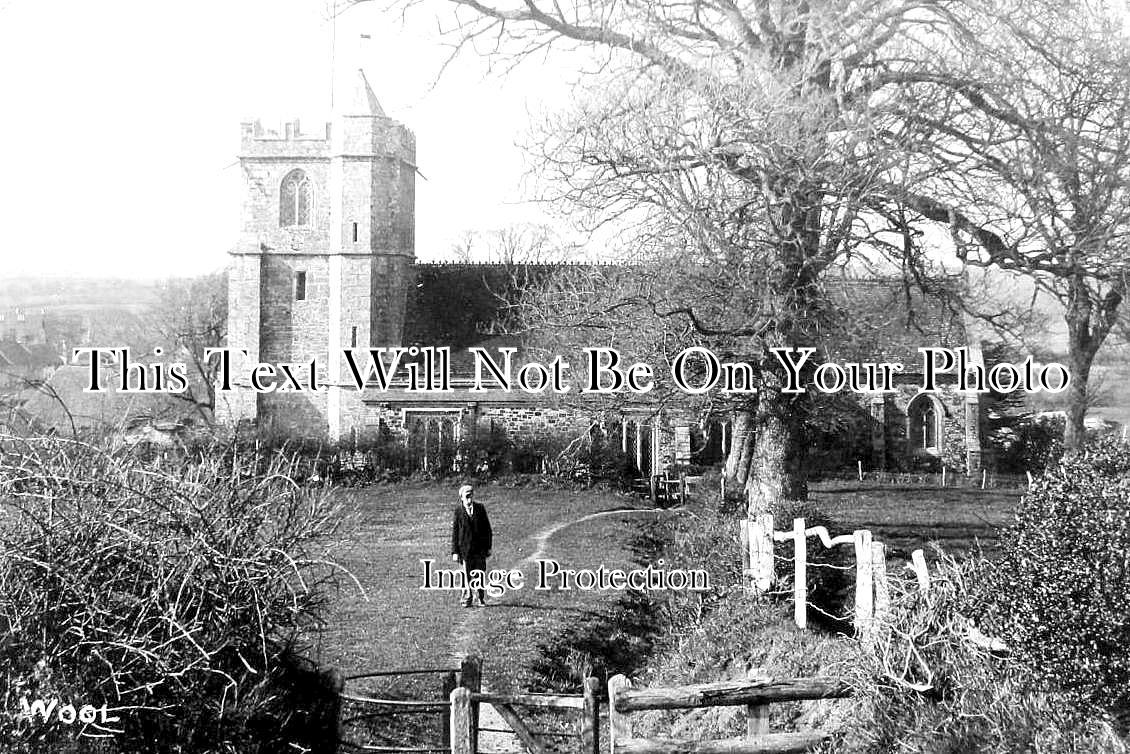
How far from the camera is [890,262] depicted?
10.5 m

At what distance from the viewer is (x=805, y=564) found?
29.2 feet

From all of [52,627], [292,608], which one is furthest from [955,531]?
[52,627]

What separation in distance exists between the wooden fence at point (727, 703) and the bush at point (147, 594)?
5.82 feet

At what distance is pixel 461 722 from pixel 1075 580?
3.25m

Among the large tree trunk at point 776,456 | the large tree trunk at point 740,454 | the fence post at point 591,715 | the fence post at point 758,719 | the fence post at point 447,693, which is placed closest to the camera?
the fence post at point 758,719

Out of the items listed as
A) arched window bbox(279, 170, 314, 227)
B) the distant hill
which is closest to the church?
arched window bbox(279, 170, 314, 227)

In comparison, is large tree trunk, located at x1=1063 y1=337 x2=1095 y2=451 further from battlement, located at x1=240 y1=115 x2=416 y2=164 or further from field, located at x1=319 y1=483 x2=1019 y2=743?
battlement, located at x1=240 y1=115 x2=416 y2=164

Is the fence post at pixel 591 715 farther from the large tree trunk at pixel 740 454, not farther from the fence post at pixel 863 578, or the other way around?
the large tree trunk at pixel 740 454

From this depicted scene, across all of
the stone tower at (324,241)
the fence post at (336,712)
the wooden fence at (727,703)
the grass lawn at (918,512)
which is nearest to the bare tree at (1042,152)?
the grass lawn at (918,512)

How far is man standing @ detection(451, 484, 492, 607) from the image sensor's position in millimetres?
8758

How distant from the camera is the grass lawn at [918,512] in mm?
12602

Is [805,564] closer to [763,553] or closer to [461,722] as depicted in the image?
[763,553]

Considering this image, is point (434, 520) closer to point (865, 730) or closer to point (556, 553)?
point (556, 553)

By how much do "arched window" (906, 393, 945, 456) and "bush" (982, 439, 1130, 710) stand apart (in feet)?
48.3
